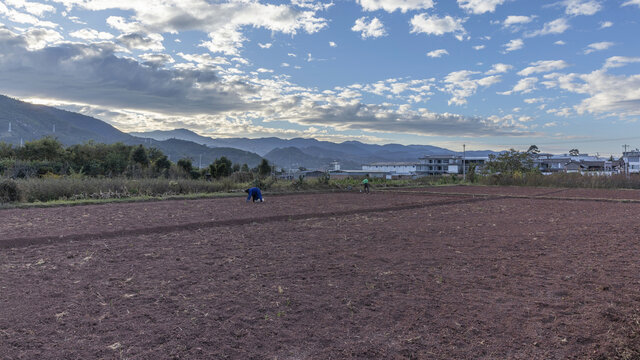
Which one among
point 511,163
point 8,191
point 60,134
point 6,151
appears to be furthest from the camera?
point 60,134

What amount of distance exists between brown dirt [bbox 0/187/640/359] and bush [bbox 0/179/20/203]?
6.26 metres

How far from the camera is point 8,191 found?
1369cm

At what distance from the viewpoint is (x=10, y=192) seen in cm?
1376

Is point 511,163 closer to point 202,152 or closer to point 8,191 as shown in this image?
point 8,191

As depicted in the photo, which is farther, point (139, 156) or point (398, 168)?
point (398, 168)

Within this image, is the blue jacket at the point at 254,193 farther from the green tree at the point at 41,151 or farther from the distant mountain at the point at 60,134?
the distant mountain at the point at 60,134

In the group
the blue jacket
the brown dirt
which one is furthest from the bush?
the blue jacket

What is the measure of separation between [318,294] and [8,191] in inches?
563

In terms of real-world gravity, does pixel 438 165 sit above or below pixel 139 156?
above

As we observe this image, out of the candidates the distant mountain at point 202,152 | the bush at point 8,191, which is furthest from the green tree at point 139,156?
the distant mountain at point 202,152

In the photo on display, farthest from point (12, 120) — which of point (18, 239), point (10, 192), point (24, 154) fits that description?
point (18, 239)

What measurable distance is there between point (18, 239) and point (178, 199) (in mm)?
8870

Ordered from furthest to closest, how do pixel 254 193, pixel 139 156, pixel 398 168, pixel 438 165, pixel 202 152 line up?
Answer: pixel 202 152
pixel 398 168
pixel 438 165
pixel 139 156
pixel 254 193

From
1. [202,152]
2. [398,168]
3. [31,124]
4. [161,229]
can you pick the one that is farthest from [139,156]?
[31,124]
